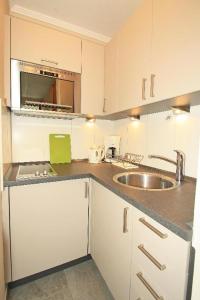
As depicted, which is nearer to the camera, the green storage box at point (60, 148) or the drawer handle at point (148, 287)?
the drawer handle at point (148, 287)

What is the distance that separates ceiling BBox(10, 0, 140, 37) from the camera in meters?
1.46

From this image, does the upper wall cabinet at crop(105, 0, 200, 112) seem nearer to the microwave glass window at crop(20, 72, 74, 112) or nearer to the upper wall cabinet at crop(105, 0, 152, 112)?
the upper wall cabinet at crop(105, 0, 152, 112)

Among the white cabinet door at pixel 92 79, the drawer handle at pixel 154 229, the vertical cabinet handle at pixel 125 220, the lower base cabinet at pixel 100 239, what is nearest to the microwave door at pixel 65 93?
the white cabinet door at pixel 92 79

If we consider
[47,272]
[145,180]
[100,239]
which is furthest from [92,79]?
[47,272]

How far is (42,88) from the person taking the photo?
1.47m

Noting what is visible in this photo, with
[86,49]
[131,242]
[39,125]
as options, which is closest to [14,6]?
[86,49]

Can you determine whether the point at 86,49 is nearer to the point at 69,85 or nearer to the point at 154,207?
the point at 69,85

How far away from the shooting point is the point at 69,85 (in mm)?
1633

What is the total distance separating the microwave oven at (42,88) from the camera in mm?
1376

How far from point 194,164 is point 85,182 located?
0.84 meters

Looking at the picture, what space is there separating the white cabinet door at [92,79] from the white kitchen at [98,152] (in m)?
0.01

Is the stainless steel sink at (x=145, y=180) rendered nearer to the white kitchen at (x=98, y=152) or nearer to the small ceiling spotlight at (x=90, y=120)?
the white kitchen at (x=98, y=152)

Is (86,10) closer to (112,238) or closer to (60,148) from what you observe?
(60,148)

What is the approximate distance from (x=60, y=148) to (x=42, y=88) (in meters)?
0.65
